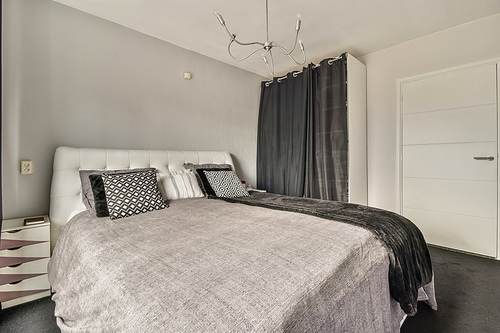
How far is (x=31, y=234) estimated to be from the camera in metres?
1.66

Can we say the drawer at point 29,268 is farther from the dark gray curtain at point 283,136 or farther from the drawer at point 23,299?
the dark gray curtain at point 283,136

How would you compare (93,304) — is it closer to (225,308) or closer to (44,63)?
(225,308)

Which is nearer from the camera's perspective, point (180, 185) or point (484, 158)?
point (180, 185)

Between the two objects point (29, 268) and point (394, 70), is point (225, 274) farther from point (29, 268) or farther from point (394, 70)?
point (394, 70)

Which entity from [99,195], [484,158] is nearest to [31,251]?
[99,195]

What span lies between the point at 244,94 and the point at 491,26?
9.51 ft

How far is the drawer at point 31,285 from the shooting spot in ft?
5.27

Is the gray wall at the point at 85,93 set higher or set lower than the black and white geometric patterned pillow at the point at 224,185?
higher

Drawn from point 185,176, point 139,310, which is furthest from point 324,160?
point 139,310

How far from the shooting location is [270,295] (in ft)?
2.19

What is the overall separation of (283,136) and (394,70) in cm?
168

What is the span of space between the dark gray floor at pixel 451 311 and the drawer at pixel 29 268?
9.8 inches

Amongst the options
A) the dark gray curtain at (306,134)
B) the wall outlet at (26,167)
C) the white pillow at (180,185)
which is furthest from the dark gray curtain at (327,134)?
the wall outlet at (26,167)

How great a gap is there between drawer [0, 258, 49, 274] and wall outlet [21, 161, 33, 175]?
2.33ft
